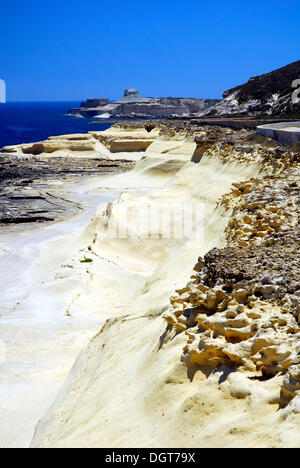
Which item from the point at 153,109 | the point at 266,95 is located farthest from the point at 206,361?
the point at 153,109

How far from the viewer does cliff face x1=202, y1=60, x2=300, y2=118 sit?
49950 mm

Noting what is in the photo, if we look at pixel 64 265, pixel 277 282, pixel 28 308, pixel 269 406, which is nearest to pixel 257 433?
pixel 269 406

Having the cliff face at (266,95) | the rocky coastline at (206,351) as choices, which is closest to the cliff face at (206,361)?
the rocky coastline at (206,351)

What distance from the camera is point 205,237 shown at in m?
14.4

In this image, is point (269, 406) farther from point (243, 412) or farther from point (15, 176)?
point (15, 176)

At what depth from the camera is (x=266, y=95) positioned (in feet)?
186

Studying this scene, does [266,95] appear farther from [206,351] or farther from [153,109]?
[153,109]

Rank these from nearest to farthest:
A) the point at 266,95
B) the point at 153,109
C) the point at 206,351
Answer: the point at 206,351, the point at 266,95, the point at 153,109

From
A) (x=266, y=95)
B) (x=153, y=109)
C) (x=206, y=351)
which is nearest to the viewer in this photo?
(x=206, y=351)

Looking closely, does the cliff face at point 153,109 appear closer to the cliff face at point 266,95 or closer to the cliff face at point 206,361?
the cliff face at point 266,95

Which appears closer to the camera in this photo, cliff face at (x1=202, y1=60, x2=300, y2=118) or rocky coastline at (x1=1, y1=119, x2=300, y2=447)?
rocky coastline at (x1=1, y1=119, x2=300, y2=447)

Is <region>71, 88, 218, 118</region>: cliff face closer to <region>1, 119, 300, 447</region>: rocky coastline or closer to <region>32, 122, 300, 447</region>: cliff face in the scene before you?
<region>1, 119, 300, 447</region>: rocky coastline

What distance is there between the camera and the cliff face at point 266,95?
4995cm

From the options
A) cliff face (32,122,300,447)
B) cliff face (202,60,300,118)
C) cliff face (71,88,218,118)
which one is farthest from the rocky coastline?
cliff face (71,88,218,118)
